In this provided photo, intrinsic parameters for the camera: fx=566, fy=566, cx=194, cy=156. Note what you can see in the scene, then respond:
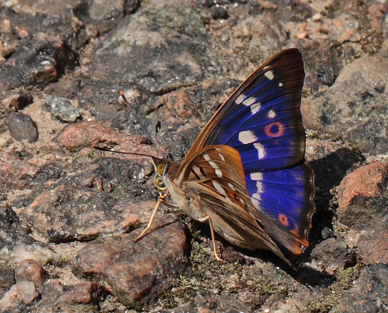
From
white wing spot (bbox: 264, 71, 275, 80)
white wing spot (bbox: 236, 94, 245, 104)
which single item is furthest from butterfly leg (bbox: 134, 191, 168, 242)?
white wing spot (bbox: 264, 71, 275, 80)

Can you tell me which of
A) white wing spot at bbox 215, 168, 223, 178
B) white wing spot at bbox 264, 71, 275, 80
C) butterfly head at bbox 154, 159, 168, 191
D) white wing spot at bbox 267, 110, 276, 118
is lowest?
butterfly head at bbox 154, 159, 168, 191

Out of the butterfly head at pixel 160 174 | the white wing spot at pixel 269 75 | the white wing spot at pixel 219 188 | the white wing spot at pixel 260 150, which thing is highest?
the white wing spot at pixel 269 75

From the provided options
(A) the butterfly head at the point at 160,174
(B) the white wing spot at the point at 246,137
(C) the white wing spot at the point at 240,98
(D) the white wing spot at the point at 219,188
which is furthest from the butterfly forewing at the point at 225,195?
(C) the white wing spot at the point at 240,98

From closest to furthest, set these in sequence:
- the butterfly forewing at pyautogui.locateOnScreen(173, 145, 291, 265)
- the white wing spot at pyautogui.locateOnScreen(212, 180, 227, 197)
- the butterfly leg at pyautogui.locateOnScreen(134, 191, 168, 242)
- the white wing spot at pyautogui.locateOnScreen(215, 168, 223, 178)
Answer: the butterfly forewing at pyautogui.locateOnScreen(173, 145, 291, 265), the white wing spot at pyautogui.locateOnScreen(215, 168, 223, 178), the white wing spot at pyautogui.locateOnScreen(212, 180, 227, 197), the butterfly leg at pyautogui.locateOnScreen(134, 191, 168, 242)

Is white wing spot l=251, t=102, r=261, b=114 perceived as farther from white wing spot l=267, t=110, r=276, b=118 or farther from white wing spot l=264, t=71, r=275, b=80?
white wing spot l=264, t=71, r=275, b=80

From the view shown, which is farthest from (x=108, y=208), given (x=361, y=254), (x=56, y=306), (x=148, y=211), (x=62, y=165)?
(x=361, y=254)

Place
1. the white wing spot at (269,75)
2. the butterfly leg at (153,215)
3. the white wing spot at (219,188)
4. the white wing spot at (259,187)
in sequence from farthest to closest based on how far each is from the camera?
the white wing spot at (259,187) < the white wing spot at (269,75) < the butterfly leg at (153,215) < the white wing spot at (219,188)

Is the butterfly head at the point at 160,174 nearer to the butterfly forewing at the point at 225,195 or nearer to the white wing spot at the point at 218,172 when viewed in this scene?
the butterfly forewing at the point at 225,195
